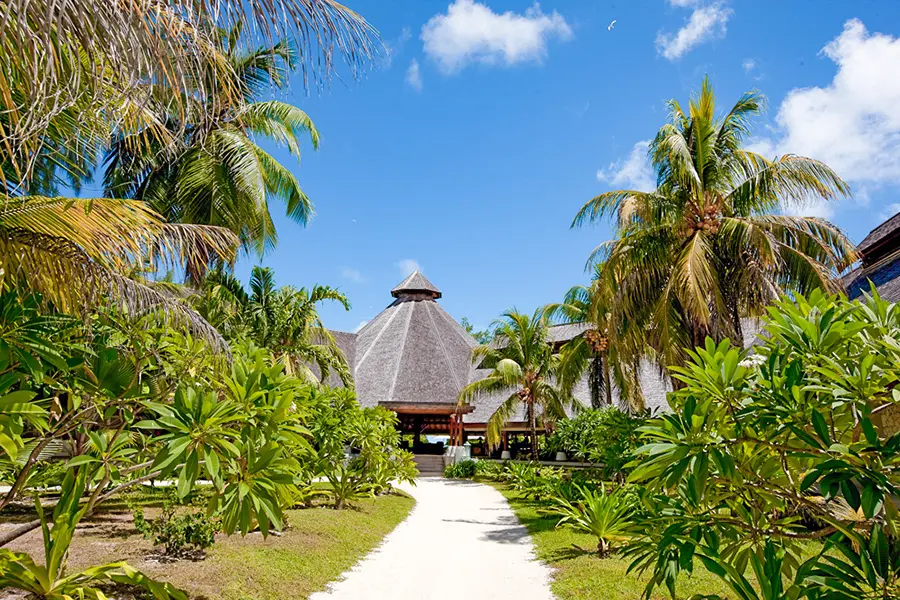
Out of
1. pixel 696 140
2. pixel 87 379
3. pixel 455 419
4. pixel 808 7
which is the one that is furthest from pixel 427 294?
pixel 87 379

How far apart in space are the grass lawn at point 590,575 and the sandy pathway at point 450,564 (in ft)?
0.69

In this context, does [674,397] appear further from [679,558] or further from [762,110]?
[762,110]

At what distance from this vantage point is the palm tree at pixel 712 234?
9.83m

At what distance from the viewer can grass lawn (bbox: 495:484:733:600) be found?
234 inches

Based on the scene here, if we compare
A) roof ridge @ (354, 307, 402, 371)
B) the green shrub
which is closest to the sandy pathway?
the green shrub

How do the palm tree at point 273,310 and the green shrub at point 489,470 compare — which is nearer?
the palm tree at point 273,310

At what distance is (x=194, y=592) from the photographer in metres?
5.21

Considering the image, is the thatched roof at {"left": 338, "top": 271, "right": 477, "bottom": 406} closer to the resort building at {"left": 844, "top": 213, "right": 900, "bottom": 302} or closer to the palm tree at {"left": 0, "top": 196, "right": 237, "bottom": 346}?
the resort building at {"left": 844, "top": 213, "right": 900, "bottom": 302}

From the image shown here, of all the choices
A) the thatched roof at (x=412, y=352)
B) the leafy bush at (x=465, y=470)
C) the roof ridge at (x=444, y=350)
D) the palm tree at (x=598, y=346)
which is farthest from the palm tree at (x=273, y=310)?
the roof ridge at (x=444, y=350)

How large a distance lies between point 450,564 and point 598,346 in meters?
11.7

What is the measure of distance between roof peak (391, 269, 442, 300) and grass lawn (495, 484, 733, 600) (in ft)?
81.5

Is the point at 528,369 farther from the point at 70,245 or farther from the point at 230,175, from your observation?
the point at 70,245

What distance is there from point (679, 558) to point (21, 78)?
12.6 feet

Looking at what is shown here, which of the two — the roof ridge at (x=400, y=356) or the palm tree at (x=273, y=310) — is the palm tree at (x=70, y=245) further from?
the roof ridge at (x=400, y=356)
